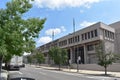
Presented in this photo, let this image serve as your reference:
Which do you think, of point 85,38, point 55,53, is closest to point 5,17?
point 55,53

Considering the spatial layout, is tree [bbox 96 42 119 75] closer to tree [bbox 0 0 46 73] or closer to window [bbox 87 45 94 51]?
tree [bbox 0 0 46 73]

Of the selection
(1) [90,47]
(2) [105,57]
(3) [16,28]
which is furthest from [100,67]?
(3) [16,28]

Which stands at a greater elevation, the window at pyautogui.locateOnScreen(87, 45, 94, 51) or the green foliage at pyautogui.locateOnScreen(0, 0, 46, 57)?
the window at pyautogui.locateOnScreen(87, 45, 94, 51)

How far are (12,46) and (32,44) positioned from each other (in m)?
2.27

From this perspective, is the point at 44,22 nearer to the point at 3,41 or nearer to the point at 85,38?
the point at 3,41

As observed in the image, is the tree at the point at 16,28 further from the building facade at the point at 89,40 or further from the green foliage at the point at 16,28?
the building facade at the point at 89,40

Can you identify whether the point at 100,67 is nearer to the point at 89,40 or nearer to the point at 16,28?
the point at 89,40

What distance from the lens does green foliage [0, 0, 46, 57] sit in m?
14.8

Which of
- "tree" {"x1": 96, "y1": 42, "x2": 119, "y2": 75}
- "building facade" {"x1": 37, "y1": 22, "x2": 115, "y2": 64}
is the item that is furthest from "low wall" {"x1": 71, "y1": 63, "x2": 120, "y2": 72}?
"tree" {"x1": 96, "y1": 42, "x2": 119, "y2": 75}

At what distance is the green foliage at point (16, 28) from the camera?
14836 millimetres

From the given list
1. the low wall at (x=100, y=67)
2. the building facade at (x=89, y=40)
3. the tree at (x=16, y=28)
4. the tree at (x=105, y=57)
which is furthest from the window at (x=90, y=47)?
the tree at (x=16, y=28)

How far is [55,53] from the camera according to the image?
214 feet

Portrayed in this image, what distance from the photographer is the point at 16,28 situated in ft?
50.7

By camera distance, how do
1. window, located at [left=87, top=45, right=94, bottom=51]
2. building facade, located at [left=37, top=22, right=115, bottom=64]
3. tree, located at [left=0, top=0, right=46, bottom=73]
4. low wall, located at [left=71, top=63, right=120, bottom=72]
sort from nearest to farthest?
tree, located at [left=0, top=0, right=46, bottom=73] < low wall, located at [left=71, top=63, right=120, bottom=72] < building facade, located at [left=37, top=22, right=115, bottom=64] < window, located at [left=87, top=45, right=94, bottom=51]
